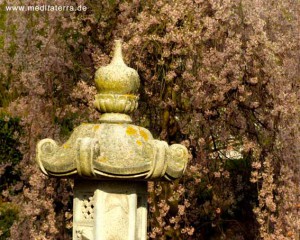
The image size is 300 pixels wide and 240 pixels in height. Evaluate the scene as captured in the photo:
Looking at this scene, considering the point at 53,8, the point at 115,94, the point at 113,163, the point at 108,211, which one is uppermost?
the point at 53,8

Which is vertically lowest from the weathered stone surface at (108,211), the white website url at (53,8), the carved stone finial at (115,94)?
the weathered stone surface at (108,211)

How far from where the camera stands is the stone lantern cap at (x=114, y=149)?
4.38 meters

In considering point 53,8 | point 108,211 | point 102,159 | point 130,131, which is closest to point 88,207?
point 108,211

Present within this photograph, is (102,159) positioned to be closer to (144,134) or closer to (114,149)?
(114,149)

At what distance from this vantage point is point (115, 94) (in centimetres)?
473

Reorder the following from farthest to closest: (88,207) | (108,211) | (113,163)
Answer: (88,207)
(108,211)
(113,163)

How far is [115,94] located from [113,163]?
1.78ft

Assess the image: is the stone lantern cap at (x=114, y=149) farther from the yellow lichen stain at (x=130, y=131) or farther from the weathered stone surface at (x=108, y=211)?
the weathered stone surface at (x=108, y=211)

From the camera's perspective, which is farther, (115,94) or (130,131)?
(115,94)

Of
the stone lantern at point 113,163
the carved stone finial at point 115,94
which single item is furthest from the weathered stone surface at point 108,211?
the carved stone finial at point 115,94

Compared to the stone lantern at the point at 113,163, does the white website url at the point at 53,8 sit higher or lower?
higher

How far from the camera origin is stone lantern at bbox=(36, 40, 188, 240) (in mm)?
4406

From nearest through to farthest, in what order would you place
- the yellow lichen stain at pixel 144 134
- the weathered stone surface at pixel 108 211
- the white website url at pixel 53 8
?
the weathered stone surface at pixel 108 211, the yellow lichen stain at pixel 144 134, the white website url at pixel 53 8

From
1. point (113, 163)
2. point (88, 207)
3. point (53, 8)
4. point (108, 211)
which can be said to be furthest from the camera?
point (53, 8)
